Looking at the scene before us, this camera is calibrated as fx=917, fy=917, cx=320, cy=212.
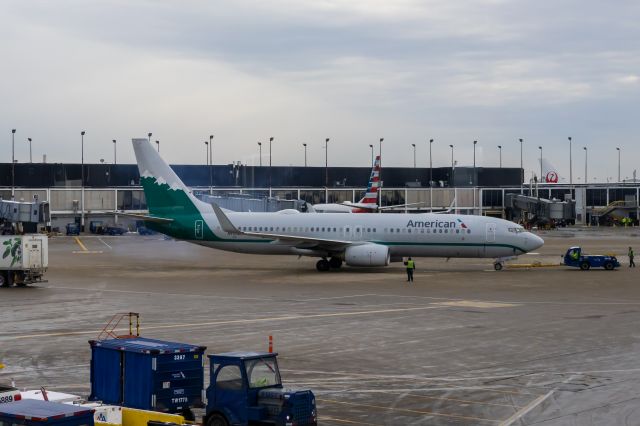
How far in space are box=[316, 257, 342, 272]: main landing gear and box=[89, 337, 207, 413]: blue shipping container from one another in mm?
44895

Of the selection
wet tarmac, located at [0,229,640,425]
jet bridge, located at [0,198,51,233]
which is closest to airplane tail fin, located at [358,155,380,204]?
jet bridge, located at [0,198,51,233]

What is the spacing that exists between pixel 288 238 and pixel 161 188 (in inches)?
459

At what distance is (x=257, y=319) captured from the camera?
4162cm

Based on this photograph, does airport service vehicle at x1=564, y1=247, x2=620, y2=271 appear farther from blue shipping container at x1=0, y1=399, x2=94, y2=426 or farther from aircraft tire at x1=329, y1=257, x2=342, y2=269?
blue shipping container at x1=0, y1=399, x2=94, y2=426

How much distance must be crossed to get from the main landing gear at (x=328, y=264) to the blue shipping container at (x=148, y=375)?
44895mm

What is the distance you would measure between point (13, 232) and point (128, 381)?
2990 inches

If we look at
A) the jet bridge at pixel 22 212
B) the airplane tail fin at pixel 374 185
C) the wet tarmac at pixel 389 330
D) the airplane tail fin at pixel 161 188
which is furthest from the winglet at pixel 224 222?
the airplane tail fin at pixel 374 185

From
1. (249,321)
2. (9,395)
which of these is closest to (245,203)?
Result: (249,321)

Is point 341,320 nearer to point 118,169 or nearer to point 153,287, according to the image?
point 153,287

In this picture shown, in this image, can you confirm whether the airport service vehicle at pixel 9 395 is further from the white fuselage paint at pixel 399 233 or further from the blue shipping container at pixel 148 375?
the white fuselage paint at pixel 399 233

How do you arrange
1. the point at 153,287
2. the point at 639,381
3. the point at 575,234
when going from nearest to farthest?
the point at 639,381, the point at 153,287, the point at 575,234

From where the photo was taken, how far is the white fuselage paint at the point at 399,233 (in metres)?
65.6

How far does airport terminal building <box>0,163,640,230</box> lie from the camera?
134 meters

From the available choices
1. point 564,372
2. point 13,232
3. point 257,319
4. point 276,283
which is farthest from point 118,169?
point 564,372
